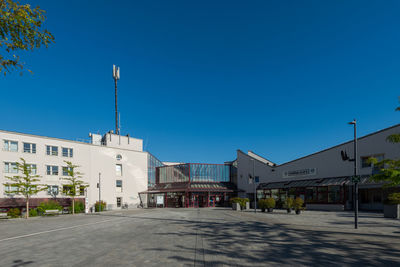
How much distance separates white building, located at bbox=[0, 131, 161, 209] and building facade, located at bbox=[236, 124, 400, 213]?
25774mm

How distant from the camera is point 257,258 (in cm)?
897

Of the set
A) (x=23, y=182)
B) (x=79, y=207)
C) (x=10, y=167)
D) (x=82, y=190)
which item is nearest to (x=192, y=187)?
(x=82, y=190)

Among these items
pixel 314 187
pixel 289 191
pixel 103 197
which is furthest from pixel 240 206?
pixel 103 197

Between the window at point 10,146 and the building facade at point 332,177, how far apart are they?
34.2 meters

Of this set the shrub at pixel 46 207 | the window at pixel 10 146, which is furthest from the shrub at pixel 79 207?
the window at pixel 10 146

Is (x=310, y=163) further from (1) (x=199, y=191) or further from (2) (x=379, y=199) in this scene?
(1) (x=199, y=191)

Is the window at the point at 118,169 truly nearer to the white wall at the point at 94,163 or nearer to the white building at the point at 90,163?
the white building at the point at 90,163

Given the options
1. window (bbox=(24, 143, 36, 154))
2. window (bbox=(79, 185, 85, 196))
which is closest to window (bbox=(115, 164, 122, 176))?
window (bbox=(79, 185, 85, 196))

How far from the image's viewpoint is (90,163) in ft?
145

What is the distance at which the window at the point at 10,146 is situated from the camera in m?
35.0

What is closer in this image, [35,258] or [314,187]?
[35,258]

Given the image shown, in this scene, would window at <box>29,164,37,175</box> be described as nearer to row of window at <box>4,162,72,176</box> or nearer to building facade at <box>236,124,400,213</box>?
row of window at <box>4,162,72,176</box>

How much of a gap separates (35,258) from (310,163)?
115 feet

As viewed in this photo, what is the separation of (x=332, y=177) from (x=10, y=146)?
1756 inches
